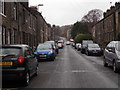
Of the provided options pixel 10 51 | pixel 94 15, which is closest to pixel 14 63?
pixel 10 51

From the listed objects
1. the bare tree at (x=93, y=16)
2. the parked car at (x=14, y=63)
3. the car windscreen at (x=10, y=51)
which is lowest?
the parked car at (x=14, y=63)

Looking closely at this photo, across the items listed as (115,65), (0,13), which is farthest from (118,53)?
(0,13)

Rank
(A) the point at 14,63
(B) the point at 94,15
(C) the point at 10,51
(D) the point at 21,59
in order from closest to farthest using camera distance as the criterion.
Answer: (A) the point at 14,63
(D) the point at 21,59
(C) the point at 10,51
(B) the point at 94,15

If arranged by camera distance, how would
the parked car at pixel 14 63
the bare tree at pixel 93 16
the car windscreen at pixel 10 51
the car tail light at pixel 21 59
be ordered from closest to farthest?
the parked car at pixel 14 63
the car tail light at pixel 21 59
the car windscreen at pixel 10 51
the bare tree at pixel 93 16

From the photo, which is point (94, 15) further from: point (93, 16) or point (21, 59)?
point (21, 59)

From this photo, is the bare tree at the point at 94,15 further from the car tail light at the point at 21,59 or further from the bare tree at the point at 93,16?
the car tail light at the point at 21,59

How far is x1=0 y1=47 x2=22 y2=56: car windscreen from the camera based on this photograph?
27.9ft

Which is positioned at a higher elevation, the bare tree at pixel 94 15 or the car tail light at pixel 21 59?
the bare tree at pixel 94 15

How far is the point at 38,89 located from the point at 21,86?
102 cm

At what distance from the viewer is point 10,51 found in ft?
28.4

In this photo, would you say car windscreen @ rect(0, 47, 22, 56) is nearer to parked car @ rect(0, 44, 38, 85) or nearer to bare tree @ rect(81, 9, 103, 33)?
parked car @ rect(0, 44, 38, 85)

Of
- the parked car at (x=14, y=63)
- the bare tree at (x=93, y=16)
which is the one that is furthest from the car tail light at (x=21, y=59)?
the bare tree at (x=93, y=16)

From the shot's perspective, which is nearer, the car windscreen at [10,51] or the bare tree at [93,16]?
the car windscreen at [10,51]

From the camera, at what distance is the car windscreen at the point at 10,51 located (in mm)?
8510
